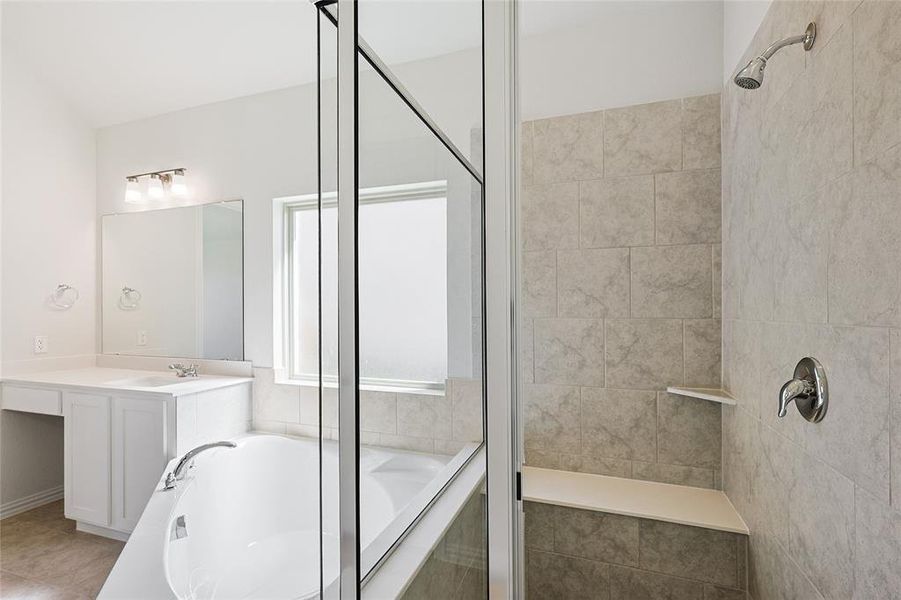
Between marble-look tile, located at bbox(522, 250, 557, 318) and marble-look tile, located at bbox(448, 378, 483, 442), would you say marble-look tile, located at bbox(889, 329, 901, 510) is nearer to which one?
marble-look tile, located at bbox(448, 378, 483, 442)

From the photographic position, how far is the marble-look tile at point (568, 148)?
179cm

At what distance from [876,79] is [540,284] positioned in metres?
1.18

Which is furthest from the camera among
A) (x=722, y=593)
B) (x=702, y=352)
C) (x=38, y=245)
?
(x=38, y=245)

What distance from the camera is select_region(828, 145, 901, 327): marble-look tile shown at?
2.44ft

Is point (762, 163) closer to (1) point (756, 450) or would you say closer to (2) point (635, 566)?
(1) point (756, 450)

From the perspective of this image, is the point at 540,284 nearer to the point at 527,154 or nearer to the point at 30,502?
the point at 527,154

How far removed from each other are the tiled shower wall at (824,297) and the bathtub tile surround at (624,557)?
103mm

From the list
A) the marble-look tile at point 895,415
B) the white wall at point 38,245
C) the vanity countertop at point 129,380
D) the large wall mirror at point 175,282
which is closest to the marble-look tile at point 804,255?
the marble-look tile at point 895,415

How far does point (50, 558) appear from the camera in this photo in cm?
200

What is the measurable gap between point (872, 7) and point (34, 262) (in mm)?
3638

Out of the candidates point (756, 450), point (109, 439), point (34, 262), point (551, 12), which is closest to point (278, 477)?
point (109, 439)

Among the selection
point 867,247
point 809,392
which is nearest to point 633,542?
point 809,392

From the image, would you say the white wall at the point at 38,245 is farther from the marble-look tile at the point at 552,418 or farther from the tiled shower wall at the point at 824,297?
the tiled shower wall at the point at 824,297

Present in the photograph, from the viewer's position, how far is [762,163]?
1277mm
